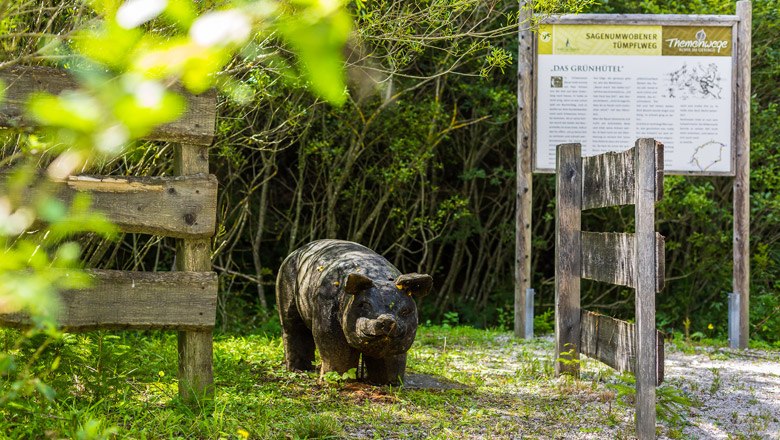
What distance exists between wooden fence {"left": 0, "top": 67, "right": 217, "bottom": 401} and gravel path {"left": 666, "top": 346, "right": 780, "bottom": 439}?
8.53 feet

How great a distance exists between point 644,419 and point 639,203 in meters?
1.08

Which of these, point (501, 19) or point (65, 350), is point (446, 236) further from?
point (65, 350)

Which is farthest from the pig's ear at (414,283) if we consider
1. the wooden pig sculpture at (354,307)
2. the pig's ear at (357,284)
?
the pig's ear at (357,284)

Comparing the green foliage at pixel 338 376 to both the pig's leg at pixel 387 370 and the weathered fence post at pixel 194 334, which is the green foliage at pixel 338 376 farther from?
the weathered fence post at pixel 194 334

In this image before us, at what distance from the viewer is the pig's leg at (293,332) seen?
18.0ft

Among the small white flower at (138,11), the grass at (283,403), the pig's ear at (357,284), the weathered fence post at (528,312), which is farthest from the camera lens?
the weathered fence post at (528,312)

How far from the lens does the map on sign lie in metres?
7.68

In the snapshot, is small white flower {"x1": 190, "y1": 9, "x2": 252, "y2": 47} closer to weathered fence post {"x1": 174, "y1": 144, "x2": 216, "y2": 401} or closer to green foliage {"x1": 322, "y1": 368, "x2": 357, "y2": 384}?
weathered fence post {"x1": 174, "y1": 144, "x2": 216, "y2": 401}

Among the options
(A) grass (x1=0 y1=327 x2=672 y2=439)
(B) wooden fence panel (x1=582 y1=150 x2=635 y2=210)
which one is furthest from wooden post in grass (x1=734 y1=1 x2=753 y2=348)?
(B) wooden fence panel (x1=582 y1=150 x2=635 y2=210)

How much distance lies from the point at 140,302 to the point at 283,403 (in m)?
0.97

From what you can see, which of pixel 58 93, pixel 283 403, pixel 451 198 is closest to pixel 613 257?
pixel 283 403

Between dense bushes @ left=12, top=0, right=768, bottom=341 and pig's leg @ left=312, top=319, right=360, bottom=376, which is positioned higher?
dense bushes @ left=12, top=0, right=768, bottom=341

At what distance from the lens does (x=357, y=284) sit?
184 inches

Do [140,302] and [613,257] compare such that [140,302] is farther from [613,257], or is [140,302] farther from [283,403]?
[613,257]
